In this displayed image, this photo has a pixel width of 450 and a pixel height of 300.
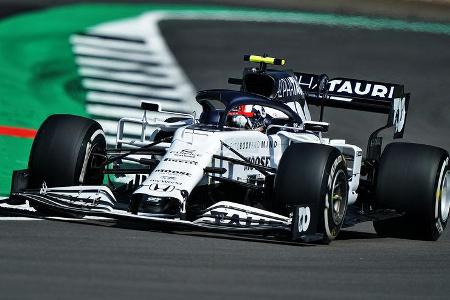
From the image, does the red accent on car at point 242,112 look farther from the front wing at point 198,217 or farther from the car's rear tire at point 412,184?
the front wing at point 198,217

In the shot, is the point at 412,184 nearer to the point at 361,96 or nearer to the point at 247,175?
the point at 247,175

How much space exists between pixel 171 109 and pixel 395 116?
5786 mm

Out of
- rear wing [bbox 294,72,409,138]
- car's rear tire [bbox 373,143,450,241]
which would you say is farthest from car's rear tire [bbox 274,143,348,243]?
rear wing [bbox 294,72,409,138]

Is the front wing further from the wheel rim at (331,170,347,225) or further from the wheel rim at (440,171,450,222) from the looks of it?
the wheel rim at (440,171,450,222)

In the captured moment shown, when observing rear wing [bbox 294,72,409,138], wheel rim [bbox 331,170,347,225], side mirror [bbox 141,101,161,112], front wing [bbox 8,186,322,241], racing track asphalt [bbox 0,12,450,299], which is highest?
rear wing [bbox 294,72,409,138]

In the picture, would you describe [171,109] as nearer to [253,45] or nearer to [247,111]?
[253,45]

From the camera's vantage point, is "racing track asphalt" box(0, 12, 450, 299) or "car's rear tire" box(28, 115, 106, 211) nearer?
"racing track asphalt" box(0, 12, 450, 299)

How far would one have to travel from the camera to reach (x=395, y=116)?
1486 cm

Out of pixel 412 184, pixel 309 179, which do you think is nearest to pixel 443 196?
pixel 412 184

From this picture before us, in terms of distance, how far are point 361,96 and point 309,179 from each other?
11.5 feet

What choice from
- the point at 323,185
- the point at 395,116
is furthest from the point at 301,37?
the point at 323,185

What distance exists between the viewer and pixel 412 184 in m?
13.3

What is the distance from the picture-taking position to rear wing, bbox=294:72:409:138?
1501cm

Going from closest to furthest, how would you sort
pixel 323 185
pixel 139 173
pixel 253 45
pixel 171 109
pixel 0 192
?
pixel 323 185 → pixel 139 173 → pixel 0 192 → pixel 171 109 → pixel 253 45
